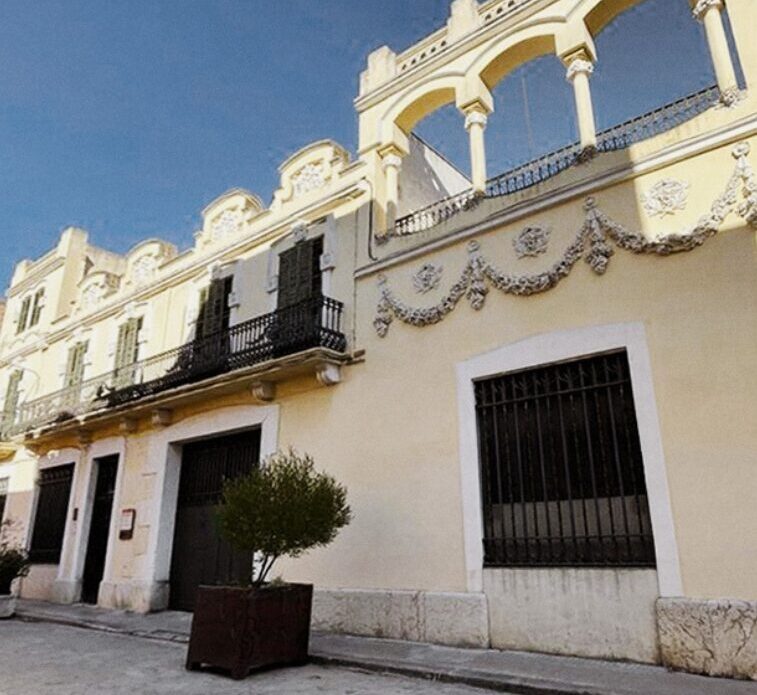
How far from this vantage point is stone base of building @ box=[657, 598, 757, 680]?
5672 mm

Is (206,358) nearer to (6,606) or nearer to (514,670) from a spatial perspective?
(6,606)

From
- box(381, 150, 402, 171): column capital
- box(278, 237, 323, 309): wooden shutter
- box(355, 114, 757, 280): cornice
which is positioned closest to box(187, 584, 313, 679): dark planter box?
box(355, 114, 757, 280): cornice

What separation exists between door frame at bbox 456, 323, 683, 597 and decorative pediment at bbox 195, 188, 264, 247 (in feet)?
23.4

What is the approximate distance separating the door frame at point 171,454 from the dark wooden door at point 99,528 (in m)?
2.07

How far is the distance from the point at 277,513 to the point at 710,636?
460 centimetres

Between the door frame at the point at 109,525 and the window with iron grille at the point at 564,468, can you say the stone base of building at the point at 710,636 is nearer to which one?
the window with iron grille at the point at 564,468

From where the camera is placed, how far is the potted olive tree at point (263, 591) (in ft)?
20.7

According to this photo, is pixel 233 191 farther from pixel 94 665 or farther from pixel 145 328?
pixel 94 665

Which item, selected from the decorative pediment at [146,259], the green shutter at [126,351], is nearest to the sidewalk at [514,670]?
the green shutter at [126,351]

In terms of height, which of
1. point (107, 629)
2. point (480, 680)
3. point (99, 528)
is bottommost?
point (107, 629)

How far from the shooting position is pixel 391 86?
1166 cm

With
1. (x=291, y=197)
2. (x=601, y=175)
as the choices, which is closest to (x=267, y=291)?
(x=291, y=197)

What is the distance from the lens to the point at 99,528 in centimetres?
1387

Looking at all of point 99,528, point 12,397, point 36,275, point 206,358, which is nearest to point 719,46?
point 206,358
